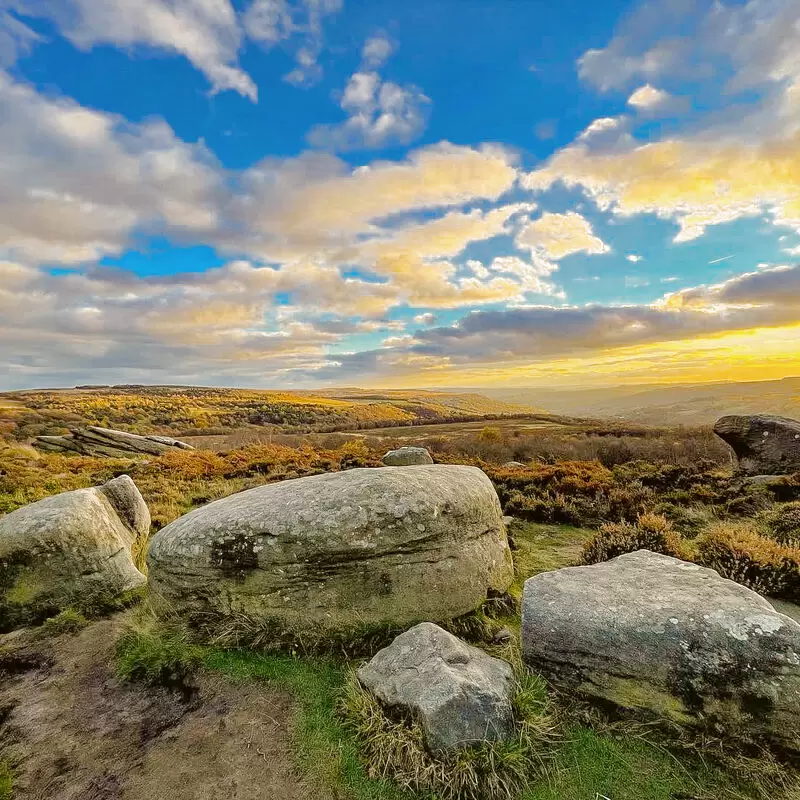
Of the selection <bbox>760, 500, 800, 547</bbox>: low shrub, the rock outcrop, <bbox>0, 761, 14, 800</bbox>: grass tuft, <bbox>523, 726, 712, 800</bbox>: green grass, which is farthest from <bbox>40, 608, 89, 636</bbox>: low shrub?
the rock outcrop

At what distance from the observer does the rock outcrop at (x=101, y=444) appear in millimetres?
34812

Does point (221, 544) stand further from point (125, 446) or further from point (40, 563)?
point (125, 446)

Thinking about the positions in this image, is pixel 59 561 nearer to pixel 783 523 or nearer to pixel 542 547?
pixel 542 547

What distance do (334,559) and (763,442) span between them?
68.0 feet

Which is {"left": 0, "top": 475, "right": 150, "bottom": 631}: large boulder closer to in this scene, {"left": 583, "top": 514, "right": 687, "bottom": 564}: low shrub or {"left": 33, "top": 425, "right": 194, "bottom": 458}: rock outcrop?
{"left": 583, "top": 514, "right": 687, "bottom": 564}: low shrub

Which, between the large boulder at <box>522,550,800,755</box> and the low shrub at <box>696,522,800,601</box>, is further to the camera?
the low shrub at <box>696,522,800,601</box>

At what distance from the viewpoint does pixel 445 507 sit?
689cm

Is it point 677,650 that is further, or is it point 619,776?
point 677,650

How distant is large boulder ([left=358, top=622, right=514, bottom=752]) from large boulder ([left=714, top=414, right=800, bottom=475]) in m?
19.2

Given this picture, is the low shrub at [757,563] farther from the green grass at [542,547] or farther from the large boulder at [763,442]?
the large boulder at [763,442]

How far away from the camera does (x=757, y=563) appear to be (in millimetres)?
7445

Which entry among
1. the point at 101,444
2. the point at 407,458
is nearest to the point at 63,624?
the point at 407,458

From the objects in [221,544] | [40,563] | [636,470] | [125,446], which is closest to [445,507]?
[221,544]

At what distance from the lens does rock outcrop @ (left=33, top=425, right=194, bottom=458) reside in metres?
34.8
